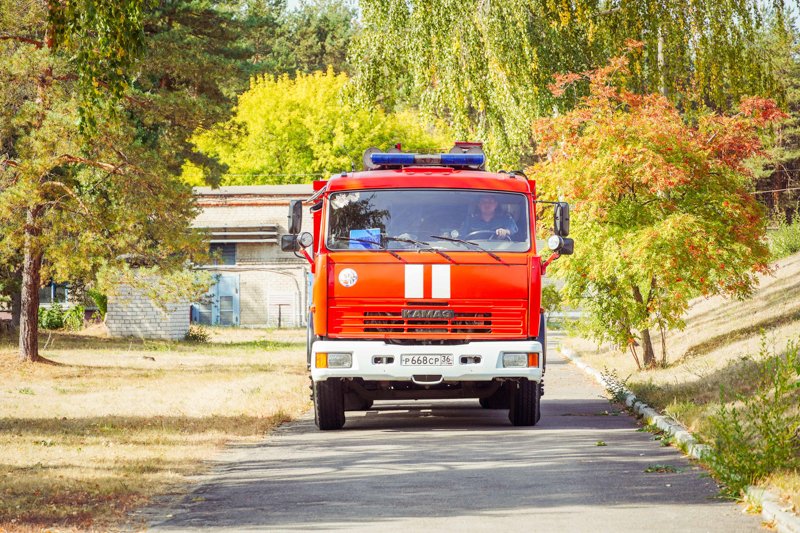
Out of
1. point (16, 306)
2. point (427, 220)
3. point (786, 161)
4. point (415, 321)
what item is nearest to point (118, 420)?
point (415, 321)

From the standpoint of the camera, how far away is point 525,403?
1412cm

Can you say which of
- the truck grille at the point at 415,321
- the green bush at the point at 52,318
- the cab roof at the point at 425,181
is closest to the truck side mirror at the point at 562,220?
the cab roof at the point at 425,181

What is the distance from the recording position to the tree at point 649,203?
1861cm

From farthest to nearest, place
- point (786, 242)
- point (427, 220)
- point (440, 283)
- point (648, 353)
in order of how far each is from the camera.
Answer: point (786, 242) → point (648, 353) → point (427, 220) → point (440, 283)

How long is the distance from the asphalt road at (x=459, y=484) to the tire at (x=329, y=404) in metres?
0.18

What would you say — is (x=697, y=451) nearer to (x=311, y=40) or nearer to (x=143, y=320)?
(x=143, y=320)

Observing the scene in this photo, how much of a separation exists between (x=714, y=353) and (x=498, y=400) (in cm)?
683

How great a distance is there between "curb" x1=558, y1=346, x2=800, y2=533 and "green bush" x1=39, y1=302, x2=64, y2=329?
1149 inches

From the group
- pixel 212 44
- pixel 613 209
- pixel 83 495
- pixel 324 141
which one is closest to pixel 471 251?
pixel 83 495

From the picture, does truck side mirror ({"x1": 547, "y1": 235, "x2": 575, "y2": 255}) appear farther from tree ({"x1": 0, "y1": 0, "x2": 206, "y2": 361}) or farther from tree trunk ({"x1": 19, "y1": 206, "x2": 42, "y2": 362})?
tree trunk ({"x1": 19, "y1": 206, "x2": 42, "y2": 362})

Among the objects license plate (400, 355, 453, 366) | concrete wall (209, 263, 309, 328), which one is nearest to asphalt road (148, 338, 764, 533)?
license plate (400, 355, 453, 366)

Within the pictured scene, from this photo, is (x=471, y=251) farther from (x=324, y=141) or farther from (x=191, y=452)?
(x=324, y=141)

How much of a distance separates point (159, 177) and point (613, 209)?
10.7 m

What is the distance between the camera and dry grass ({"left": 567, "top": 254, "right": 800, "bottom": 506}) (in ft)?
46.2
